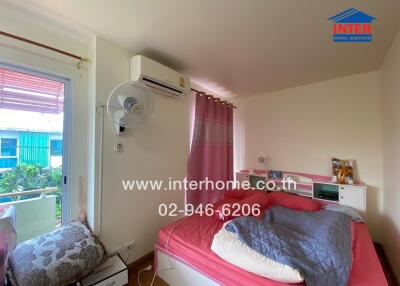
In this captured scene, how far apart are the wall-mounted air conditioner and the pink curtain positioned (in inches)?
20.4

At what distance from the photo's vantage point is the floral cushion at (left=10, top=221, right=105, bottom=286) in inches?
46.8

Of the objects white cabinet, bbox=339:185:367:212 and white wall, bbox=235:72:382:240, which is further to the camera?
white wall, bbox=235:72:382:240

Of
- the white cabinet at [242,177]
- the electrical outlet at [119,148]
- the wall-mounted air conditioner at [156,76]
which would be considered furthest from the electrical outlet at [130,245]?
the white cabinet at [242,177]

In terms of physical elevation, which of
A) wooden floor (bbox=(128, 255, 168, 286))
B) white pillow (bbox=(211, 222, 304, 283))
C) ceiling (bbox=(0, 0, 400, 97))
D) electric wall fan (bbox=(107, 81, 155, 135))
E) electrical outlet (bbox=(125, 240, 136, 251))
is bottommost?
wooden floor (bbox=(128, 255, 168, 286))

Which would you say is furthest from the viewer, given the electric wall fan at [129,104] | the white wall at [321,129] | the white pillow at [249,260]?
the white wall at [321,129]

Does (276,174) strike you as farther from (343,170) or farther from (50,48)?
(50,48)

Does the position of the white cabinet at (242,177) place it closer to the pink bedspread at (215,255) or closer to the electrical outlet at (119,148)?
the pink bedspread at (215,255)

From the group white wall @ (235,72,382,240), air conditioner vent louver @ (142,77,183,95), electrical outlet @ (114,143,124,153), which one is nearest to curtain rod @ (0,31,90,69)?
air conditioner vent louver @ (142,77,183,95)

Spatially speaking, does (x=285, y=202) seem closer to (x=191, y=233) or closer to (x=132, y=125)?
(x=191, y=233)

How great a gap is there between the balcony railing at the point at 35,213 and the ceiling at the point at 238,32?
150 centimetres

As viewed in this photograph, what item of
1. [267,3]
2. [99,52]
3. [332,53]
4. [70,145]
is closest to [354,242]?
[332,53]

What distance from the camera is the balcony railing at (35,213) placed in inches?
58.4

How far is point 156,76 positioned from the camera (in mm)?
1942

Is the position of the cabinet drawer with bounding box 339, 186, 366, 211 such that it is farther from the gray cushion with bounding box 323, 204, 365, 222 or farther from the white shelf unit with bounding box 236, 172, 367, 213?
the gray cushion with bounding box 323, 204, 365, 222
